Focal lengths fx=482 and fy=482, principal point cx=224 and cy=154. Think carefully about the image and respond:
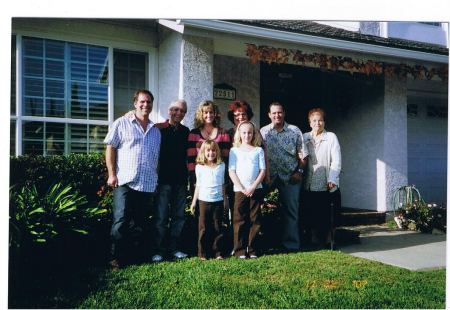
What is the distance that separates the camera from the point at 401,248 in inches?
244

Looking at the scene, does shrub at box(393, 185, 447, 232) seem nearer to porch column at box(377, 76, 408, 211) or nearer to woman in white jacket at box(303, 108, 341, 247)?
porch column at box(377, 76, 408, 211)

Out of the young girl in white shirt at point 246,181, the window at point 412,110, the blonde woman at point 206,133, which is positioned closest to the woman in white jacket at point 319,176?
the young girl in white shirt at point 246,181

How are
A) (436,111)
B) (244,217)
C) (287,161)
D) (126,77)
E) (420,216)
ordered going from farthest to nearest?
(436,111) < (420,216) < (126,77) < (287,161) < (244,217)

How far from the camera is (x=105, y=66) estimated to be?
6559 millimetres

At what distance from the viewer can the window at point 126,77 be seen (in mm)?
6781

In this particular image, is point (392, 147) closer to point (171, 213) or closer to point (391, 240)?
point (391, 240)

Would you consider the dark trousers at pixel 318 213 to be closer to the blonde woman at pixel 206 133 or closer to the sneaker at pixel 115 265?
the blonde woman at pixel 206 133

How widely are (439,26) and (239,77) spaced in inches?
181

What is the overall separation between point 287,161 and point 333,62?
2273 millimetres

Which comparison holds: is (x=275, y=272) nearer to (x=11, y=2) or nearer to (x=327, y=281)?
(x=327, y=281)

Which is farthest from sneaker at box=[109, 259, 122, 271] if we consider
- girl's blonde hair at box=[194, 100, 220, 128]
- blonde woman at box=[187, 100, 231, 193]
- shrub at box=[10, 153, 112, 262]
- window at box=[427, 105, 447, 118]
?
window at box=[427, 105, 447, 118]

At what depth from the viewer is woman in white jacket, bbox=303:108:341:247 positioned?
577 cm

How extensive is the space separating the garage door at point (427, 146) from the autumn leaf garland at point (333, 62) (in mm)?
1613

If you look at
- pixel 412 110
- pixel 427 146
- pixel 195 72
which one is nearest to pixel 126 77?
pixel 195 72
